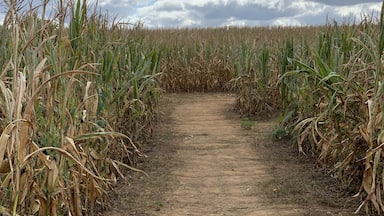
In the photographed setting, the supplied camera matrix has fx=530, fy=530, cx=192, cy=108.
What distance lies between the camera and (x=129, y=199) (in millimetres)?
4766

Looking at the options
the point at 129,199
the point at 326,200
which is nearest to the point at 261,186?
the point at 326,200

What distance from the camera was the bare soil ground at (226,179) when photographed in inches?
178

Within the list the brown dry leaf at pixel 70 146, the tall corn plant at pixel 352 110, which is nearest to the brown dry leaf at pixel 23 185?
the brown dry leaf at pixel 70 146

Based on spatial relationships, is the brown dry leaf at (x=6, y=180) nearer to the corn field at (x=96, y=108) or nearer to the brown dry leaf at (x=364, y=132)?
the corn field at (x=96, y=108)

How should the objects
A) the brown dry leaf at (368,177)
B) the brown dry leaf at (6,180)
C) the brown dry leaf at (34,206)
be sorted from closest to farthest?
the brown dry leaf at (6,180), the brown dry leaf at (34,206), the brown dry leaf at (368,177)

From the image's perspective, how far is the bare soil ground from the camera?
4.53 m

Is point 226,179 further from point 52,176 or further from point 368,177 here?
point 52,176

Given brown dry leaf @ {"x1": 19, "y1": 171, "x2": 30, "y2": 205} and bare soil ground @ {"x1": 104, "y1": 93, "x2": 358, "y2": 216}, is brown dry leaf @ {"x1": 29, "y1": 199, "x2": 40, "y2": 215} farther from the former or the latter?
bare soil ground @ {"x1": 104, "y1": 93, "x2": 358, "y2": 216}

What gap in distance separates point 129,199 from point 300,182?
168 centimetres

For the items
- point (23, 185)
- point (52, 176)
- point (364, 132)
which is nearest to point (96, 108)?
point (52, 176)

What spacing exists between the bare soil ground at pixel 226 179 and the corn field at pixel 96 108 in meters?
0.20

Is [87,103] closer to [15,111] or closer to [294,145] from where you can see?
[15,111]

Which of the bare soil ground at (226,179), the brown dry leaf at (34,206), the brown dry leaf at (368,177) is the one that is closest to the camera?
the brown dry leaf at (34,206)

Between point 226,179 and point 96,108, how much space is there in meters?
1.87
